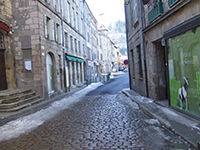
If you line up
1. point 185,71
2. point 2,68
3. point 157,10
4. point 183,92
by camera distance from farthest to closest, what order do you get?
1. point 2,68
2. point 157,10
3. point 183,92
4. point 185,71

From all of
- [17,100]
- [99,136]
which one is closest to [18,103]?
[17,100]

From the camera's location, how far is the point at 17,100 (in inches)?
369

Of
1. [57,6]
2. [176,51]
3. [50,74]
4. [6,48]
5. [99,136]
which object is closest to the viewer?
[99,136]

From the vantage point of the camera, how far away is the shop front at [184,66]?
4.80m

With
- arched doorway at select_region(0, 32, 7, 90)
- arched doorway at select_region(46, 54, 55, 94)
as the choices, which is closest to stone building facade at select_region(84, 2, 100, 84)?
arched doorway at select_region(46, 54, 55, 94)

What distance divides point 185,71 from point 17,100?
783 centimetres

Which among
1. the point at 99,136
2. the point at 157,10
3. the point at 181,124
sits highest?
the point at 157,10

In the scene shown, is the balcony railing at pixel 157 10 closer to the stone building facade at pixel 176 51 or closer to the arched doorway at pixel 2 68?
the stone building facade at pixel 176 51

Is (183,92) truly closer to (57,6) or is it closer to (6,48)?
(6,48)

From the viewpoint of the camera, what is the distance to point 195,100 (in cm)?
493

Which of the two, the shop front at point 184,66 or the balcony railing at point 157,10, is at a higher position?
the balcony railing at point 157,10

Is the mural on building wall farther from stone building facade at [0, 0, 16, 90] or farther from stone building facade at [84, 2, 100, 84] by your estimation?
stone building facade at [84, 2, 100, 84]

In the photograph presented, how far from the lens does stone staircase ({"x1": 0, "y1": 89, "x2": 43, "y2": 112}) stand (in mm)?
8414

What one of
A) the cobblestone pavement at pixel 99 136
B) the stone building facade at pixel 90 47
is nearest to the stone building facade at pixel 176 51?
the cobblestone pavement at pixel 99 136
